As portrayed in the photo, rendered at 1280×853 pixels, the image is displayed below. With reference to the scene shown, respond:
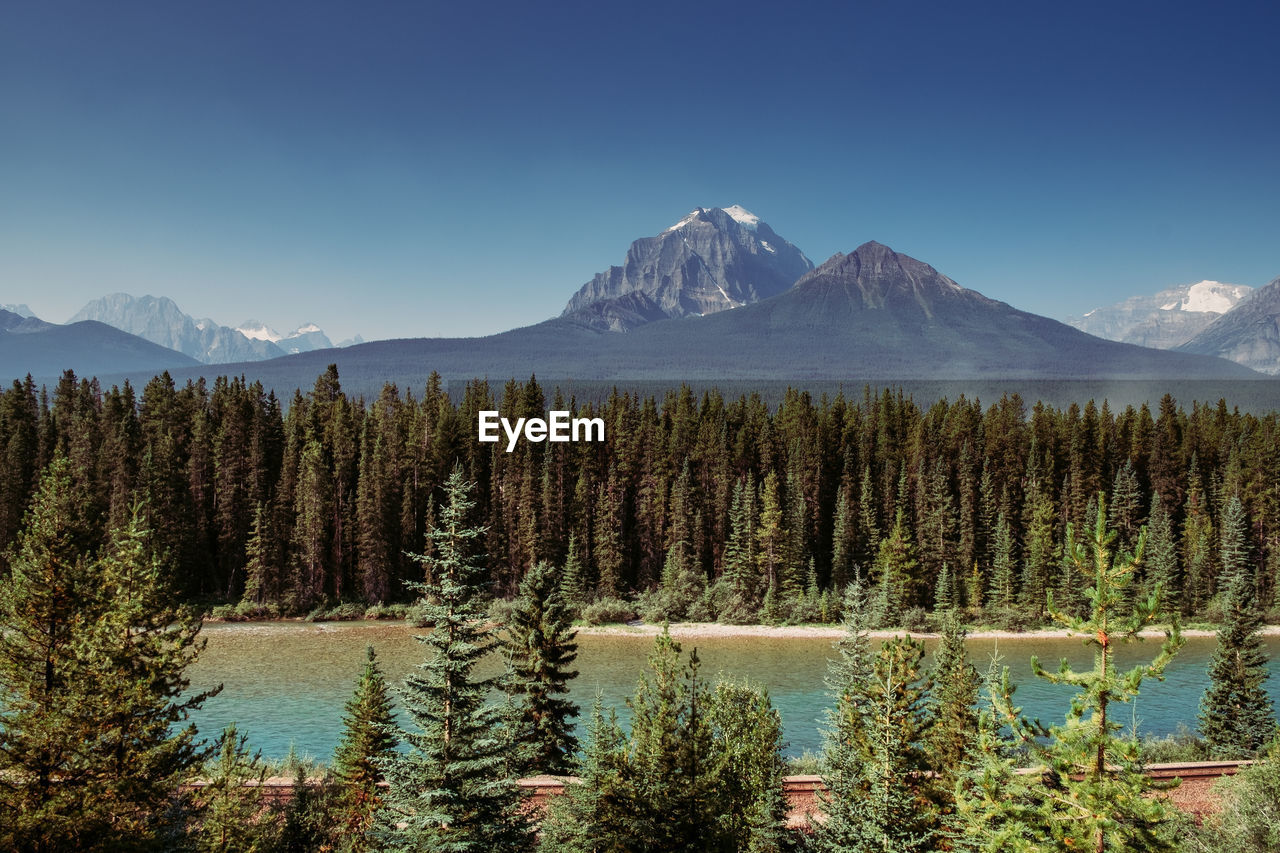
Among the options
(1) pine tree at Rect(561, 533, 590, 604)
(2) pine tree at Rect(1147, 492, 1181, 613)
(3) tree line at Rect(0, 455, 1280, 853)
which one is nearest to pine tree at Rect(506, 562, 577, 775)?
(3) tree line at Rect(0, 455, 1280, 853)

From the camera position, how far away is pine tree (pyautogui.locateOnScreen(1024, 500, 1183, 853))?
1184 centimetres

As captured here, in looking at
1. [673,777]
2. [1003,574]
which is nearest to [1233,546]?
[1003,574]

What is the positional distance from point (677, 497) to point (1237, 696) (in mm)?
50749

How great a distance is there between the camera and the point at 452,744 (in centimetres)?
1661

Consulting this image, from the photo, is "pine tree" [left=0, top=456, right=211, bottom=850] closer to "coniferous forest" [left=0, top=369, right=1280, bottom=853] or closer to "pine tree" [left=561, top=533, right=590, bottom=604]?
"coniferous forest" [left=0, top=369, right=1280, bottom=853]

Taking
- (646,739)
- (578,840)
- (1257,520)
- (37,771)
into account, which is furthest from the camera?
(1257,520)

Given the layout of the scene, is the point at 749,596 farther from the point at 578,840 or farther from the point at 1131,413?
the point at 578,840

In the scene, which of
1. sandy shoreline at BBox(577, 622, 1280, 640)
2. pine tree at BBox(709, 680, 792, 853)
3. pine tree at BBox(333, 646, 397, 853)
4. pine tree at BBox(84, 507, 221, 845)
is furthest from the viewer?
sandy shoreline at BBox(577, 622, 1280, 640)

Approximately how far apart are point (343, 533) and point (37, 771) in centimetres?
6422

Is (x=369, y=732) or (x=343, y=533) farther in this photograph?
(x=343, y=533)

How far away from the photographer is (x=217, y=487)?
77.3 m

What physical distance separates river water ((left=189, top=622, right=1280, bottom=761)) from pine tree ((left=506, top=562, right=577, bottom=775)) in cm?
744

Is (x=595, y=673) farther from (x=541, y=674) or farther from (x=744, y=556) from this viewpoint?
(x=541, y=674)

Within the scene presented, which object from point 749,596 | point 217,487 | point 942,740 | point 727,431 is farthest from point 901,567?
point 217,487
